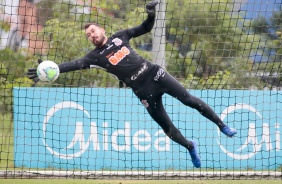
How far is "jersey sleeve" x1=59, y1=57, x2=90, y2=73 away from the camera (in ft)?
31.6

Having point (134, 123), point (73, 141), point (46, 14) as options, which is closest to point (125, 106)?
point (134, 123)

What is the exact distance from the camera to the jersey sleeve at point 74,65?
9.63 meters

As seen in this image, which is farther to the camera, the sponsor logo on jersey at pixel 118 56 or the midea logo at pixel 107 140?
the midea logo at pixel 107 140

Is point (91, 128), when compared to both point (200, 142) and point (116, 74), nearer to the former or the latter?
point (200, 142)

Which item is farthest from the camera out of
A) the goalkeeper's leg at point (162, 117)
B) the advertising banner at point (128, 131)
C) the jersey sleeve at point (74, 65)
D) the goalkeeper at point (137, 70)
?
the advertising banner at point (128, 131)

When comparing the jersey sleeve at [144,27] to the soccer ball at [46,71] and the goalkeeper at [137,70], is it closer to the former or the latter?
the goalkeeper at [137,70]

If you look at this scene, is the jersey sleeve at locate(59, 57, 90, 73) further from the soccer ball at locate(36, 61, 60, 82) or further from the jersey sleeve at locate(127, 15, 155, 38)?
the jersey sleeve at locate(127, 15, 155, 38)

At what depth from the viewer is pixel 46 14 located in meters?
18.1

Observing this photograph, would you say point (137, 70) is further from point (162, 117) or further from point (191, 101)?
point (191, 101)

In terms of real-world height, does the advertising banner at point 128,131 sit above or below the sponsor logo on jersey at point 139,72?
below

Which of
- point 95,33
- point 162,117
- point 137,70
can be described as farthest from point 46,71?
point 162,117

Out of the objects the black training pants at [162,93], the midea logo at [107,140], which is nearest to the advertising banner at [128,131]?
the midea logo at [107,140]

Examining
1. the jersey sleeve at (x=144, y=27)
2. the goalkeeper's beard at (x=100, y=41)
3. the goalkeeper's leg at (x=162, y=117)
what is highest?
the jersey sleeve at (x=144, y=27)

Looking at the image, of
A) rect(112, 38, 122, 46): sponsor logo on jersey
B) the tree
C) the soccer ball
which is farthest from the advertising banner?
the soccer ball
